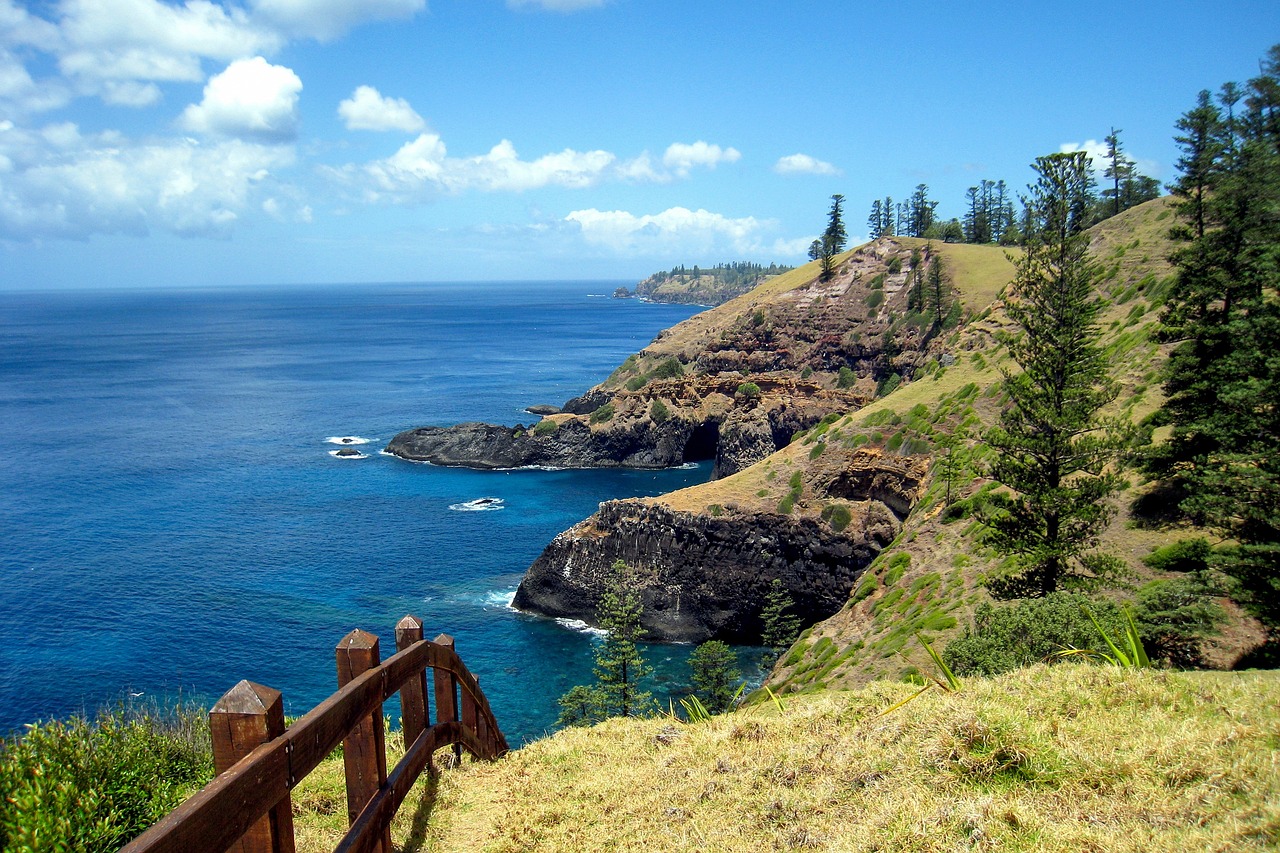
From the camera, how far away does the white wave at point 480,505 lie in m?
79.6

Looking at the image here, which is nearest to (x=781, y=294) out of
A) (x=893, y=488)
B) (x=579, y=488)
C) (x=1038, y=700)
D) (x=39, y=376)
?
(x=579, y=488)

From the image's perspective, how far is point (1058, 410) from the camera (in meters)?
30.0

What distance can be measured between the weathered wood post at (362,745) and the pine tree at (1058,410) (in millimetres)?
29058

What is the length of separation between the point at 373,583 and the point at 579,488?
112 ft

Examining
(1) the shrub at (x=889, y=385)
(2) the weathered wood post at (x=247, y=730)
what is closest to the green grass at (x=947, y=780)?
(2) the weathered wood post at (x=247, y=730)

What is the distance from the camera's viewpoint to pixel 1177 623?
71.1 ft

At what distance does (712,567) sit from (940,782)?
5095 centimetres

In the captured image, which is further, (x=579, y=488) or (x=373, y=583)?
(x=579, y=488)

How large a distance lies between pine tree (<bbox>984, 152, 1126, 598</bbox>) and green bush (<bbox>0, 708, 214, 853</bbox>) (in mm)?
28296

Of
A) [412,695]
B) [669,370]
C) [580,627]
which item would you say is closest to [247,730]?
[412,695]

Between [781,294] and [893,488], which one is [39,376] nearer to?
[781,294]

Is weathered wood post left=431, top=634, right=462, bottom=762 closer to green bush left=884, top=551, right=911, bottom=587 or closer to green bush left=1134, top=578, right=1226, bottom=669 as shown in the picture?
green bush left=1134, top=578, right=1226, bottom=669

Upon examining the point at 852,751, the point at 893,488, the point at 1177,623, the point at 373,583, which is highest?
the point at 852,751

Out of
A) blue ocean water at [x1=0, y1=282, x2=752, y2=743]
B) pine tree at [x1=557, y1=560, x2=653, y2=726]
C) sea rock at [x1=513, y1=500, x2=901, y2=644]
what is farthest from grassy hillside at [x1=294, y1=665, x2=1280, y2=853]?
sea rock at [x1=513, y1=500, x2=901, y2=644]
